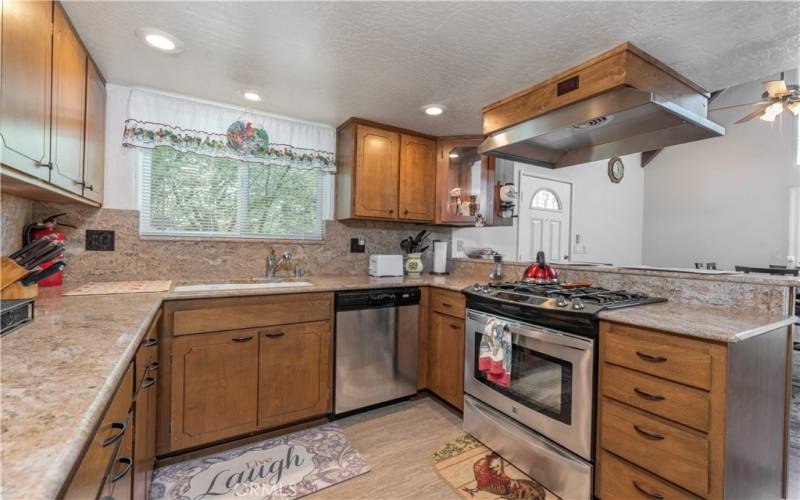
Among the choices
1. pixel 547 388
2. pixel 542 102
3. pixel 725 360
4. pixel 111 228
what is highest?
pixel 542 102

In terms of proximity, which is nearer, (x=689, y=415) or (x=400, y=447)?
(x=689, y=415)

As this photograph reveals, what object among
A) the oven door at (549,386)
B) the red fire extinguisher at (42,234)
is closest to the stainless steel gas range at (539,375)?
the oven door at (549,386)

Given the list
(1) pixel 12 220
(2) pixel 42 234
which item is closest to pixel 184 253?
(2) pixel 42 234

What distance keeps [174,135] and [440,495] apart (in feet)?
8.87

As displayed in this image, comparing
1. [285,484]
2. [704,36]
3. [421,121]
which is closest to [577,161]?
[704,36]

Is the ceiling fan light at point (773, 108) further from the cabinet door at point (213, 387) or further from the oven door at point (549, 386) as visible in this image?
the cabinet door at point (213, 387)

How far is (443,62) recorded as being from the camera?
1.85 metres

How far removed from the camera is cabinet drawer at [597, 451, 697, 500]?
129 centimetres

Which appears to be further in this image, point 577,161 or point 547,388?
point 577,161

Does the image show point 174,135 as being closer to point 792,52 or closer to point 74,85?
point 74,85

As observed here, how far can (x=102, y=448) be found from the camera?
0.72 meters

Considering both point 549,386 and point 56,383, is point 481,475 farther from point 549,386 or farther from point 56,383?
point 56,383

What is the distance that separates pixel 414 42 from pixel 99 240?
2.26 m

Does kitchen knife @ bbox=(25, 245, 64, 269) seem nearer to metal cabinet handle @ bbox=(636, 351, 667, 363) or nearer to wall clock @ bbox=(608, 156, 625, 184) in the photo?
metal cabinet handle @ bbox=(636, 351, 667, 363)
